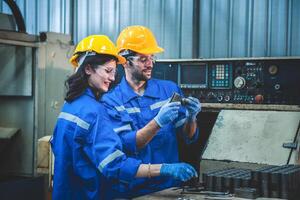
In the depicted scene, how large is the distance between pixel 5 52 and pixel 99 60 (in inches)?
33.2

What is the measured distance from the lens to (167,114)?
7.63ft

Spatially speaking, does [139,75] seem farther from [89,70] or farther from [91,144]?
[91,144]

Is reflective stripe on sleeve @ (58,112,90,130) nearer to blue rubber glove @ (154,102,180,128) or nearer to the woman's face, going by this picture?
the woman's face

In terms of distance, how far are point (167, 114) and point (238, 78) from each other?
1.86 ft

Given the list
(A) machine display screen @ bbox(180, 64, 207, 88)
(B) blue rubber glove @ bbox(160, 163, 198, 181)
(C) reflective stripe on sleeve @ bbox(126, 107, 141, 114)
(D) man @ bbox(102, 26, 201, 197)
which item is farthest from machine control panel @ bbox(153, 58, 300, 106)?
(B) blue rubber glove @ bbox(160, 163, 198, 181)

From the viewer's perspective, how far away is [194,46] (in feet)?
10.4

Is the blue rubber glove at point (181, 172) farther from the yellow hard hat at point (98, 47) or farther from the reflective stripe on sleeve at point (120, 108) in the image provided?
the yellow hard hat at point (98, 47)

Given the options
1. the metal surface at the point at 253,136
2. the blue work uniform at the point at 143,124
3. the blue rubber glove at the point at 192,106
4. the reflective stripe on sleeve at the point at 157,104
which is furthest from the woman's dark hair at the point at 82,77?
the metal surface at the point at 253,136

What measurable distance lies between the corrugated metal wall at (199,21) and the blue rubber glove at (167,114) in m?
0.88

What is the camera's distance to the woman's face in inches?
93.5

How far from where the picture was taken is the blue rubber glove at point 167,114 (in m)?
2.33

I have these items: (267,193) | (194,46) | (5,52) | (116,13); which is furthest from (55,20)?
(267,193)

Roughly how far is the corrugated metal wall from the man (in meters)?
0.67

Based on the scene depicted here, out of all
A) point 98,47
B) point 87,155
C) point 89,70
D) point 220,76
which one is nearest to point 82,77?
point 89,70
